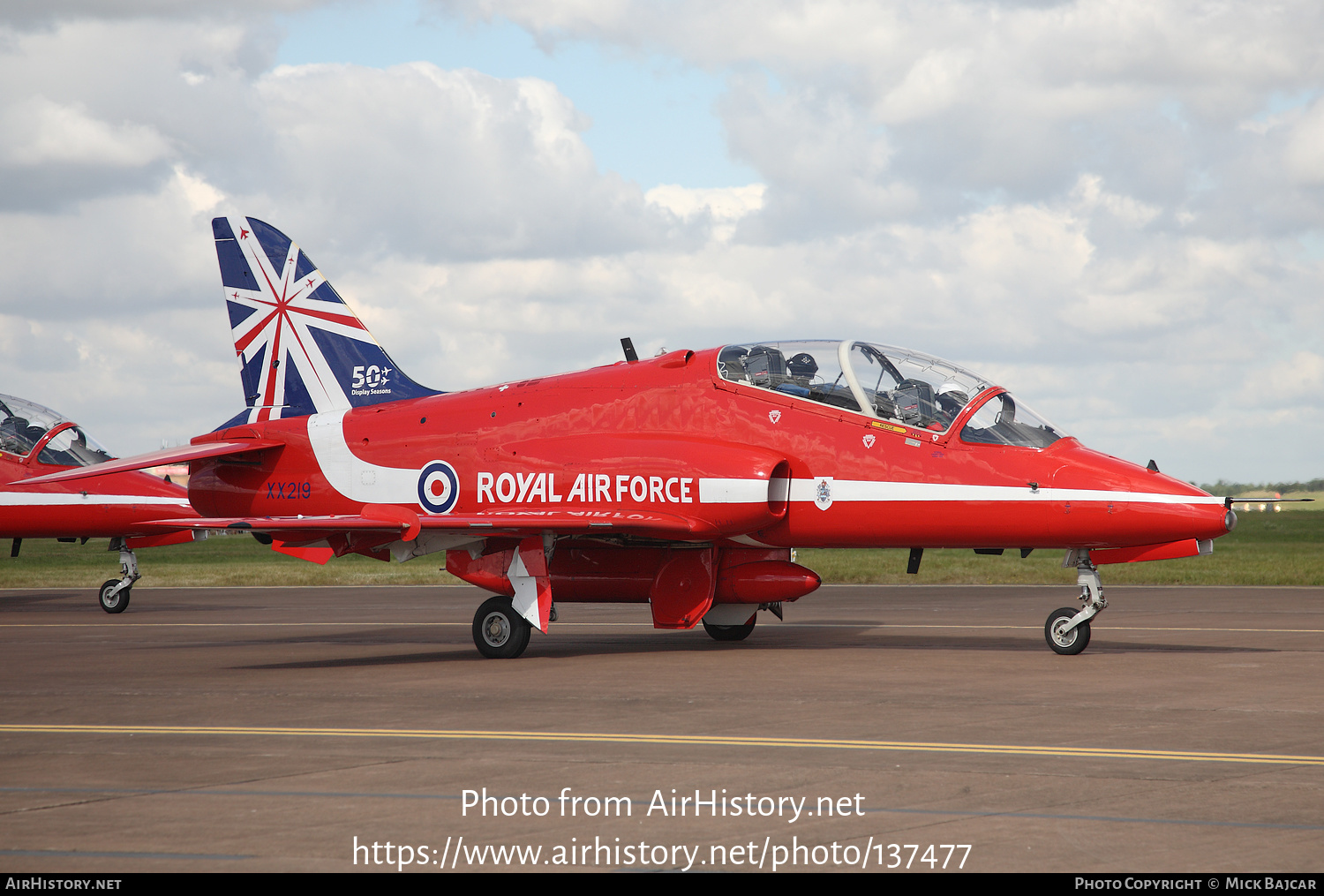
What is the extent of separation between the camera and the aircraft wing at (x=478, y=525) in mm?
Answer: 14289

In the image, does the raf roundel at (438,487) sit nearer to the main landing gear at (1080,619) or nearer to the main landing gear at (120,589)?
the main landing gear at (1080,619)

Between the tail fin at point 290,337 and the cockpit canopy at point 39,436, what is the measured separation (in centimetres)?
701

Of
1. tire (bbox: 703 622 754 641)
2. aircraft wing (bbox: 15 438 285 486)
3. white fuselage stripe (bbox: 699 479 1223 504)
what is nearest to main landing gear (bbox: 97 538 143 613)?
aircraft wing (bbox: 15 438 285 486)

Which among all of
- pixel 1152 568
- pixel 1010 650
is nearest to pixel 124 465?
pixel 1010 650

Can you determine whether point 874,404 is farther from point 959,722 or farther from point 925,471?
point 959,722

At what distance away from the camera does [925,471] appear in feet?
46.9

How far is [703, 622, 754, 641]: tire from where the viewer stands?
1689cm

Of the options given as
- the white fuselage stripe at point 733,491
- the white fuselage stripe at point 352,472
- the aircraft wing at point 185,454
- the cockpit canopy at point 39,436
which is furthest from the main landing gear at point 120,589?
the white fuselage stripe at point 733,491

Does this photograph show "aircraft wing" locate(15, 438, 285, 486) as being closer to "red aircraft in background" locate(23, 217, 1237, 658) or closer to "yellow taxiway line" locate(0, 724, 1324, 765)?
"red aircraft in background" locate(23, 217, 1237, 658)

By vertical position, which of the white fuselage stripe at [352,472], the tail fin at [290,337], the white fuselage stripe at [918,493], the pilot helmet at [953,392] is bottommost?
the white fuselage stripe at [918,493]

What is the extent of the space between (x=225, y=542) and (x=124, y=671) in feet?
169

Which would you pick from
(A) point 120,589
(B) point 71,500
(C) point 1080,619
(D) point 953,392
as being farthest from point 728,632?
(B) point 71,500

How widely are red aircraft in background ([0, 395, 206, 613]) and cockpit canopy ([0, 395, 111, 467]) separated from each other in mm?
16
